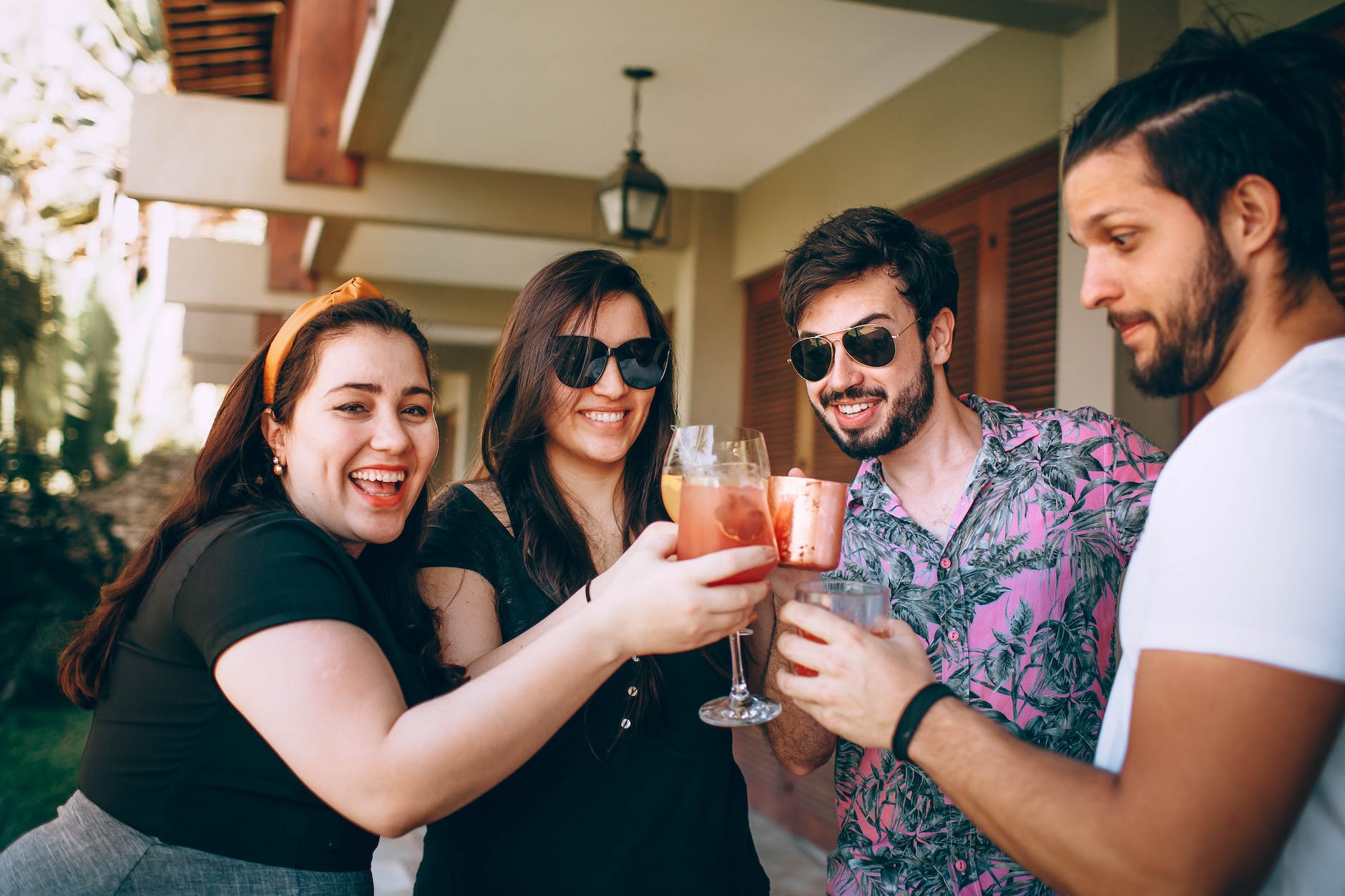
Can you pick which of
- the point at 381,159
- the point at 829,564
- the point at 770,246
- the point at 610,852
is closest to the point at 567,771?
the point at 610,852

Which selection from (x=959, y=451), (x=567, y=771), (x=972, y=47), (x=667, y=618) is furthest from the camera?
(x=972, y=47)

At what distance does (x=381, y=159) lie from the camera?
696 cm

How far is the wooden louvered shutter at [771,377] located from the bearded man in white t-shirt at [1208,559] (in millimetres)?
5114

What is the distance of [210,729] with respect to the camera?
1482mm

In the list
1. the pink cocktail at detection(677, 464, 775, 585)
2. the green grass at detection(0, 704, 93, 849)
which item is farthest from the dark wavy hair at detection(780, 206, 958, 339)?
the green grass at detection(0, 704, 93, 849)

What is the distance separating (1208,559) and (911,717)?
17.1 inches

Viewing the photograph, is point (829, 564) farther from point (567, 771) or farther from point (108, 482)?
point (108, 482)

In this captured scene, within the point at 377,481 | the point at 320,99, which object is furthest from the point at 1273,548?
the point at 320,99

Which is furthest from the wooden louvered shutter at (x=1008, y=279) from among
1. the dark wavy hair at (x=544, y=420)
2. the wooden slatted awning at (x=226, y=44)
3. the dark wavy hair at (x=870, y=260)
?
the wooden slatted awning at (x=226, y=44)

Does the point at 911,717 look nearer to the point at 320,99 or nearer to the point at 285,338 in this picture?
the point at 285,338

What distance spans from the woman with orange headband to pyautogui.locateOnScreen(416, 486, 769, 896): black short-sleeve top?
0.26m

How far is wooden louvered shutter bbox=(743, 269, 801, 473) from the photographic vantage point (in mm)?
6785

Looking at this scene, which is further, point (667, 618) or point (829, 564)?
point (829, 564)

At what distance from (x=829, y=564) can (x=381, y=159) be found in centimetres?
603
